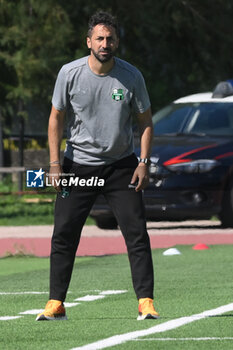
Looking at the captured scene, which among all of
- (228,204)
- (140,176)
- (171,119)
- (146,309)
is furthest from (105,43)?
(171,119)

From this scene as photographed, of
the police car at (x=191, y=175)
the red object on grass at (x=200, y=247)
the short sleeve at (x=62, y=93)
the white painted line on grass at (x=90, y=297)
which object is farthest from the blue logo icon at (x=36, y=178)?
the police car at (x=191, y=175)

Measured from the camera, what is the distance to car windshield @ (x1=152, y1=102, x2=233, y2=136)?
57.5ft

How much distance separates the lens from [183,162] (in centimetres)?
1666

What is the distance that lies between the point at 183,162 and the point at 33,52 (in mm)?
11294

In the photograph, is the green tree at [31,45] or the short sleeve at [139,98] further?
the green tree at [31,45]

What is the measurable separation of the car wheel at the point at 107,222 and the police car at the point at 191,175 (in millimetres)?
575

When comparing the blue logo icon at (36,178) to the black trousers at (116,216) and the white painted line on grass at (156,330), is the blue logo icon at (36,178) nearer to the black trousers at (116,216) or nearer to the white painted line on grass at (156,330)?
the black trousers at (116,216)

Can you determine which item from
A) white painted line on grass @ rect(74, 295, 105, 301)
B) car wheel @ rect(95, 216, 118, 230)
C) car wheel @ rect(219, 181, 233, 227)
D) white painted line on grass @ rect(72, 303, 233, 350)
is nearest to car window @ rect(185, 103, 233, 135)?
car wheel @ rect(219, 181, 233, 227)

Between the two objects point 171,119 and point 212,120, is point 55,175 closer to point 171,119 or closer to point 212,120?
point 212,120

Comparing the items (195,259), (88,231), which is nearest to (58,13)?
(88,231)

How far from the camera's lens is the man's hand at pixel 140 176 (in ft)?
26.9

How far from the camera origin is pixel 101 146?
815 centimetres

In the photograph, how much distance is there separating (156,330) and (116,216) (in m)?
0.88

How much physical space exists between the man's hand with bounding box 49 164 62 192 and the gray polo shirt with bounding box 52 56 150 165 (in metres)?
0.19
